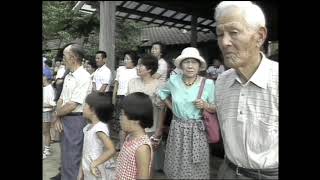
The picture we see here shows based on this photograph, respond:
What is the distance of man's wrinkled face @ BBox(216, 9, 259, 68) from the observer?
2.80 feet

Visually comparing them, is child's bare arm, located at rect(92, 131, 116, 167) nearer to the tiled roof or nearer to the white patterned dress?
the white patterned dress

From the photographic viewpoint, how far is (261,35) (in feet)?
2.85

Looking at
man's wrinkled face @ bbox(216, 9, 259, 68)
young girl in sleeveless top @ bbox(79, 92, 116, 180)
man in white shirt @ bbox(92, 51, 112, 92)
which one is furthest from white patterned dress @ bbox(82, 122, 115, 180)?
man's wrinkled face @ bbox(216, 9, 259, 68)

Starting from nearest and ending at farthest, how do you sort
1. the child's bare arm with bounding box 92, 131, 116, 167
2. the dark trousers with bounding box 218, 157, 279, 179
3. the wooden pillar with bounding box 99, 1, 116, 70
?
the dark trousers with bounding box 218, 157, 279, 179, the wooden pillar with bounding box 99, 1, 116, 70, the child's bare arm with bounding box 92, 131, 116, 167

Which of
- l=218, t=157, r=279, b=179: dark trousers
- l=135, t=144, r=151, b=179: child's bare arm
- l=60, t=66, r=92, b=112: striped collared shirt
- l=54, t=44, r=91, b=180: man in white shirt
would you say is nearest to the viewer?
l=218, t=157, r=279, b=179: dark trousers

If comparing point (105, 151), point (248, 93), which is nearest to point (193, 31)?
point (248, 93)

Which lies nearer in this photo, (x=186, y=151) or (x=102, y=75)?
(x=186, y=151)

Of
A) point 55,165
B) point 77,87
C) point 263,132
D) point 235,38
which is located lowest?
point 55,165

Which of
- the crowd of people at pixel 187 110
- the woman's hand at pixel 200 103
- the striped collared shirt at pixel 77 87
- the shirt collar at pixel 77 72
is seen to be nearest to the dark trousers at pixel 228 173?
the crowd of people at pixel 187 110

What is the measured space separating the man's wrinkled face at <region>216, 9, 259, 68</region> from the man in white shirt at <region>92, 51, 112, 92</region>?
518 mm

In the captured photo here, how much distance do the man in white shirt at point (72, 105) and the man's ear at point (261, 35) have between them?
3.30ft

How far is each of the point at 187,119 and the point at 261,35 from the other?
377mm

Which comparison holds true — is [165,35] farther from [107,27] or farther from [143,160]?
[143,160]
